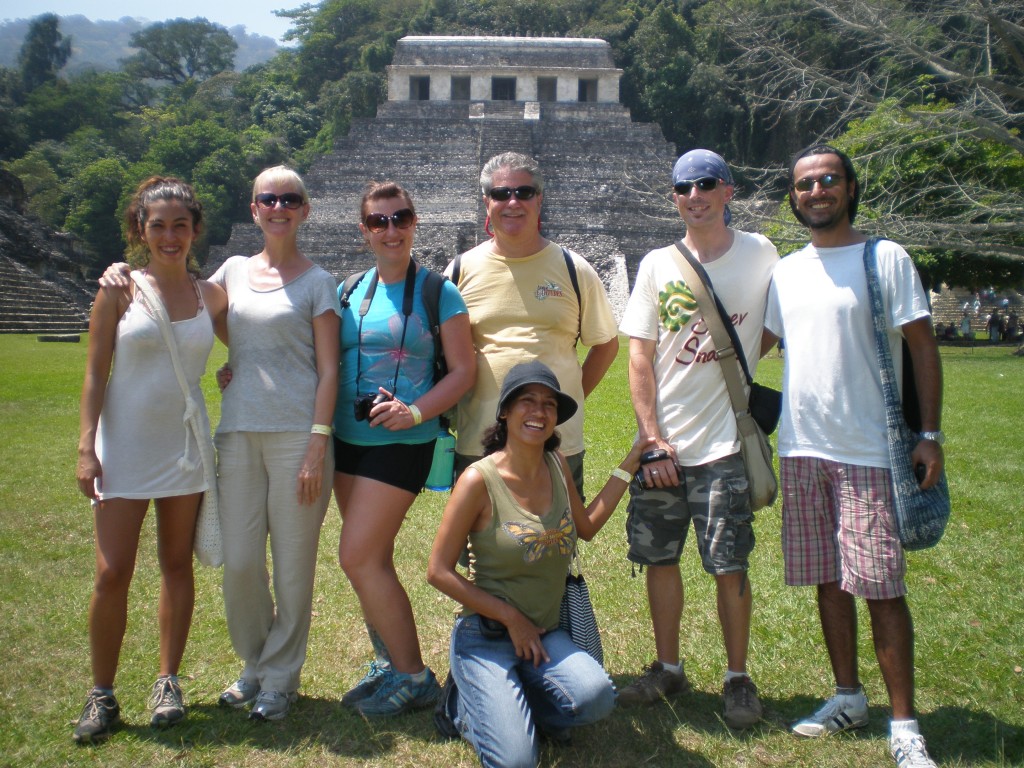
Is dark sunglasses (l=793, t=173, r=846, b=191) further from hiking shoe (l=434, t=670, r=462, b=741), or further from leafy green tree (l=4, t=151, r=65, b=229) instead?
leafy green tree (l=4, t=151, r=65, b=229)

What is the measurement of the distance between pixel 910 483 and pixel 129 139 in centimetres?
5212

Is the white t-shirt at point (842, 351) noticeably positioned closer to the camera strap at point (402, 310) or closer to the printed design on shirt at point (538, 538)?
the printed design on shirt at point (538, 538)

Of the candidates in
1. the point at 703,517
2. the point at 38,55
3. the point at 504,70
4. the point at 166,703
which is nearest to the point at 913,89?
the point at 703,517

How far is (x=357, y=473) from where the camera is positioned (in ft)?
9.33

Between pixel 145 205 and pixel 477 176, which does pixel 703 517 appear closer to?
pixel 145 205

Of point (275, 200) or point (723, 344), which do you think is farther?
point (275, 200)

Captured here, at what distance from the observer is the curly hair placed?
2835 millimetres

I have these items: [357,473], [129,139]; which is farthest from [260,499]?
[129,139]

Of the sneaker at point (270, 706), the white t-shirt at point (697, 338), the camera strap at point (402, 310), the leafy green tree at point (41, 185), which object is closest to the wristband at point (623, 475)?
the white t-shirt at point (697, 338)

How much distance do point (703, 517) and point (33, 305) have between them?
19.8 m

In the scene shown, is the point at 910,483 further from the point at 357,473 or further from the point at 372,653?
the point at 372,653

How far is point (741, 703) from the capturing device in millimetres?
2732

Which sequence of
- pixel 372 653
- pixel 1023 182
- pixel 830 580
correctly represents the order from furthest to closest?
pixel 1023 182 → pixel 372 653 → pixel 830 580

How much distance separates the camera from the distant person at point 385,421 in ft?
9.23
